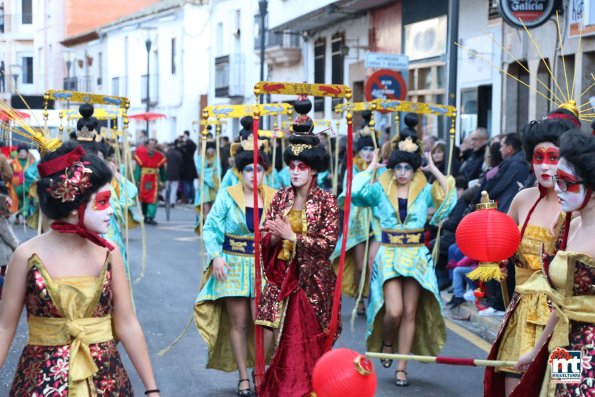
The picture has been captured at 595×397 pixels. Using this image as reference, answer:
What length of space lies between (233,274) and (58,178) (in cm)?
384

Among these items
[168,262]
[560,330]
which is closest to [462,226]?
[560,330]

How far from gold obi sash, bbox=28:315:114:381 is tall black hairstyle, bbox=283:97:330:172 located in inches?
109

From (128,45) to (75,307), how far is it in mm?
49461

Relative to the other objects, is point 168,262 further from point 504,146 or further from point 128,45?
point 128,45

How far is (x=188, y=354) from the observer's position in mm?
9820

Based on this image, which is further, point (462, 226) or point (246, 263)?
point (246, 263)

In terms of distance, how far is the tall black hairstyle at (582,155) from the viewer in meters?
4.73

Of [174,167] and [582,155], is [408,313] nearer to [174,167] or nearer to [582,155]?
[582,155]

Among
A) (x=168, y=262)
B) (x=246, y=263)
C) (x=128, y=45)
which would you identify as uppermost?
(x=128, y=45)

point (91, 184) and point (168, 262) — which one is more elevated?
point (91, 184)

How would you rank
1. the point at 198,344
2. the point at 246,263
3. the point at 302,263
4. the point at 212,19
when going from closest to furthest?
the point at 302,263 → the point at 246,263 → the point at 198,344 → the point at 212,19

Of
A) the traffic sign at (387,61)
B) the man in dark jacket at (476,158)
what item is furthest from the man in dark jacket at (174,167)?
the man in dark jacket at (476,158)

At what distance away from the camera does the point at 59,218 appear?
470cm

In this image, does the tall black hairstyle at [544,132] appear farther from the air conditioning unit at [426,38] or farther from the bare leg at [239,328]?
the air conditioning unit at [426,38]
